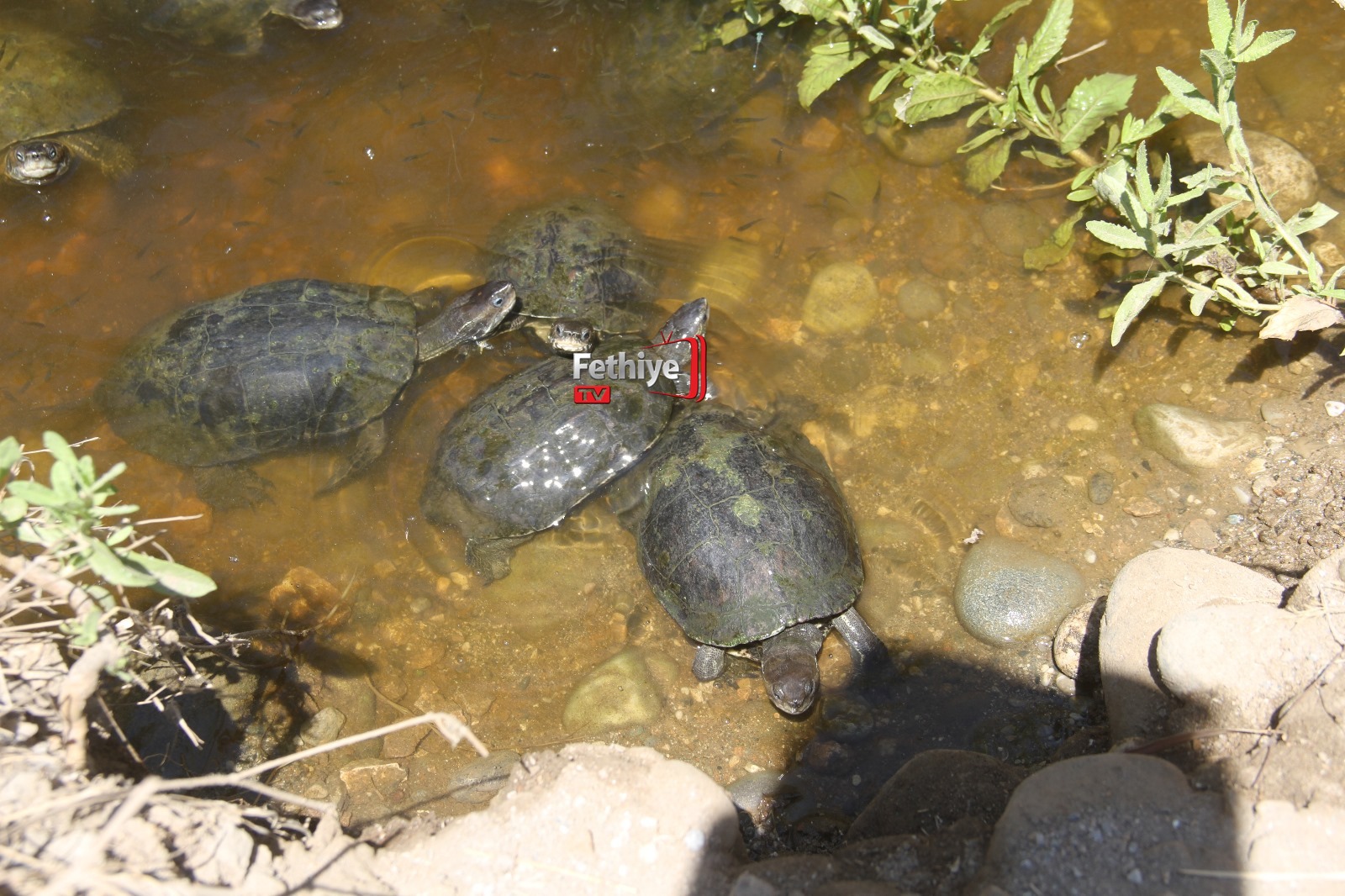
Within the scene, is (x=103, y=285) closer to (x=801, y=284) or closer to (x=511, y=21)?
(x=511, y=21)

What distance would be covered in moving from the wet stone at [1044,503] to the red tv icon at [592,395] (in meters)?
2.35

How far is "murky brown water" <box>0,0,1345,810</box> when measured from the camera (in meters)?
4.19

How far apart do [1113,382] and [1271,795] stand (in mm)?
2595

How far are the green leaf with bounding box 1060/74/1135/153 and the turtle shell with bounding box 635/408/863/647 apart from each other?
8.24ft

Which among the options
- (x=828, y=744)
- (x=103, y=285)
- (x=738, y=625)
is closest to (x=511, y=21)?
(x=103, y=285)

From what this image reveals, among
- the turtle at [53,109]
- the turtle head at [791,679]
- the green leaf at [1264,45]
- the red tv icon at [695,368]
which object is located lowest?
the turtle head at [791,679]

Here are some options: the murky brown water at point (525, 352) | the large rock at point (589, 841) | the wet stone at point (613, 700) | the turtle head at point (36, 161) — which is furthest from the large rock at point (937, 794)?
the turtle head at point (36, 161)

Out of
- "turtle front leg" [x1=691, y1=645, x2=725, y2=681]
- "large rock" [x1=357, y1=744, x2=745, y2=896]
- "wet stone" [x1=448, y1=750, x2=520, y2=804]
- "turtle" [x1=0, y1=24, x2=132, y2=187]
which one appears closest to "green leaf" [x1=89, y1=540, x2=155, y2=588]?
"large rock" [x1=357, y1=744, x2=745, y2=896]

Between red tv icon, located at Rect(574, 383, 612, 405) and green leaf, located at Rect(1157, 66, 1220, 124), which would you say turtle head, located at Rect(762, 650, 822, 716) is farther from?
green leaf, located at Rect(1157, 66, 1220, 124)

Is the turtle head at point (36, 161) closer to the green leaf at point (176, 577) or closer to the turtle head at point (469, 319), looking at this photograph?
the turtle head at point (469, 319)

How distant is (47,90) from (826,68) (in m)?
5.38

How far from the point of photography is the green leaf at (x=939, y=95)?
482 cm

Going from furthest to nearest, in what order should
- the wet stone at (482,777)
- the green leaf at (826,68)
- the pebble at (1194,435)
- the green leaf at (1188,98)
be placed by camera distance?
the green leaf at (826,68) → the pebble at (1194,435) → the wet stone at (482,777) → the green leaf at (1188,98)

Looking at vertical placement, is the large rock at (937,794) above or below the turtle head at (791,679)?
above
